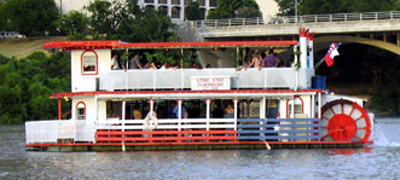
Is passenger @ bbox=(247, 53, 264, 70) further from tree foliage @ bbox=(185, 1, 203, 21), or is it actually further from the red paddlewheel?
tree foliage @ bbox=(185, 1, 203, 21)

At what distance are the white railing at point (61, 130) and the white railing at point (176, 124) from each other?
52cm

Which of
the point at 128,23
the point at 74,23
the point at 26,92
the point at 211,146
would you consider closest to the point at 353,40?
the point at 128,23

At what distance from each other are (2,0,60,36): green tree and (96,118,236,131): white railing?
71956 mm

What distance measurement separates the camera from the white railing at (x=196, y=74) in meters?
41.6

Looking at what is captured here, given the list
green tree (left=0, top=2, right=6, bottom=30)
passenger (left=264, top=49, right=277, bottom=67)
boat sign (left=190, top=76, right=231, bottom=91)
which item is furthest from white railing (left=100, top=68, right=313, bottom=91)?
green tree (left=0, top=2, right=6, bottom=30)

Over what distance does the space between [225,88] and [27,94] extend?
3680 cm

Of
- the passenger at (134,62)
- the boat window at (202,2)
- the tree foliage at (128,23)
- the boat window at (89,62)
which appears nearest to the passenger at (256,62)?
the passenger at (134,62)

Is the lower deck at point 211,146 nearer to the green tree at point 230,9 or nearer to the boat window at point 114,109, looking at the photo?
the boat window at point 114,109

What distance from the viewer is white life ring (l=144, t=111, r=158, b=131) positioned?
4153 cm

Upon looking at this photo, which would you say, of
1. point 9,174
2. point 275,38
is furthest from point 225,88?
point 275,38

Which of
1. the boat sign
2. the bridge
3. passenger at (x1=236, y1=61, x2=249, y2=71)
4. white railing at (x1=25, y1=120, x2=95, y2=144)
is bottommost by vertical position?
white railing at (x1=25, y1=120, x2=95, y2=144)

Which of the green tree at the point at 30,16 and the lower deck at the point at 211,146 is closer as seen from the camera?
the lower deck at the point at 211,146

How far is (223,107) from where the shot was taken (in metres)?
44.0

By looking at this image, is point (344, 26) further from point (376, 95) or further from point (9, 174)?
point (9, 174)
